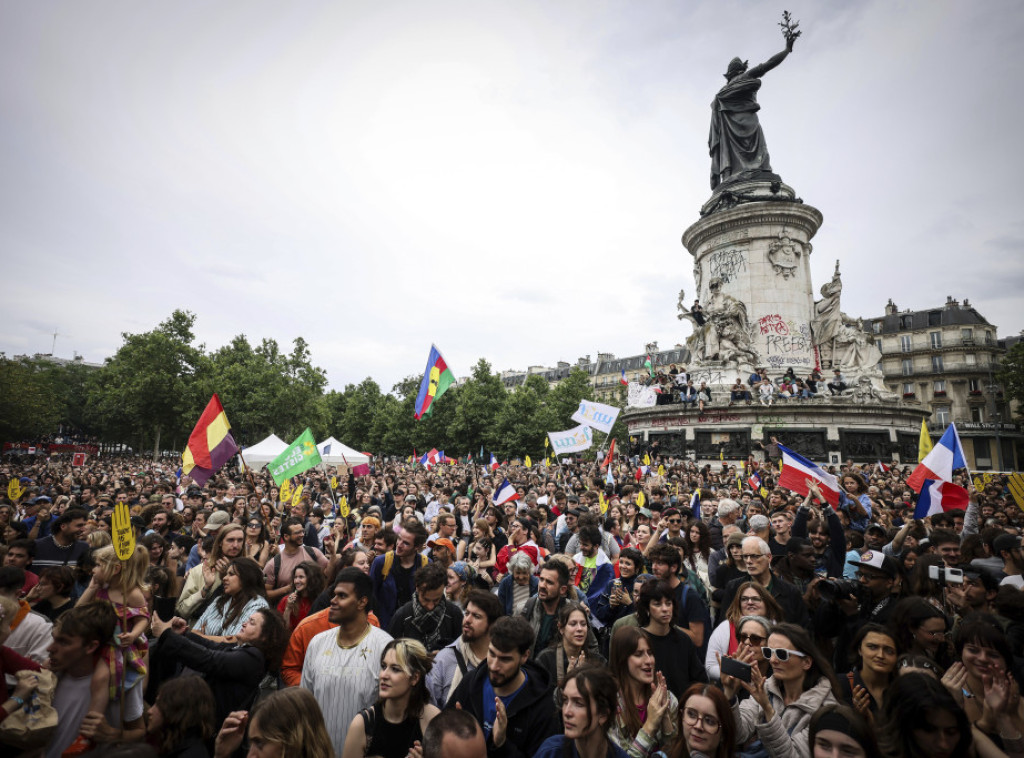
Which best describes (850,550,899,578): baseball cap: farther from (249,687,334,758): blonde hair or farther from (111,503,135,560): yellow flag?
(111,503,135,560): yellow flag

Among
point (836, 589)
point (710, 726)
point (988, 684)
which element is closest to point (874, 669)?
point (988, 684)

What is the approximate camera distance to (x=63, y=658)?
3.14 m

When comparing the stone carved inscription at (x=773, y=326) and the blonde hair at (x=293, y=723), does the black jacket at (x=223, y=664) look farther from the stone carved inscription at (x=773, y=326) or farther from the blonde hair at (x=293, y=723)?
the stone carved inscription at (x=773, y=326)

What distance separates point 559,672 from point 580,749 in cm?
122

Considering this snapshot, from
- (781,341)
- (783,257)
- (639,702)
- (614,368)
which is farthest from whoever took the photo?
(614,368)

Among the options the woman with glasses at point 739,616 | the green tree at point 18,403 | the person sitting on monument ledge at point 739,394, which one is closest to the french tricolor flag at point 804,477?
the woman with glasses at point 739,616

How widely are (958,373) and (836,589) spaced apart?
226ft

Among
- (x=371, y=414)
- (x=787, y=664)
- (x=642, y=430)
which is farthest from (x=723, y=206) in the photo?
(x=371, y=414)

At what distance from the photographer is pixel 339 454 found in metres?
21.8

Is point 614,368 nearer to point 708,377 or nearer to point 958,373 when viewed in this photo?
point 958,373

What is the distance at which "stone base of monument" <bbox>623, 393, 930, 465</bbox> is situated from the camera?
978 inches

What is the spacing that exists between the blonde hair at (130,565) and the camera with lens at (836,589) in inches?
Result: 220

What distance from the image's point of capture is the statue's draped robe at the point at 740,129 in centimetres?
3172

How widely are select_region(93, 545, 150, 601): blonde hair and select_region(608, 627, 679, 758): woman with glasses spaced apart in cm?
372
